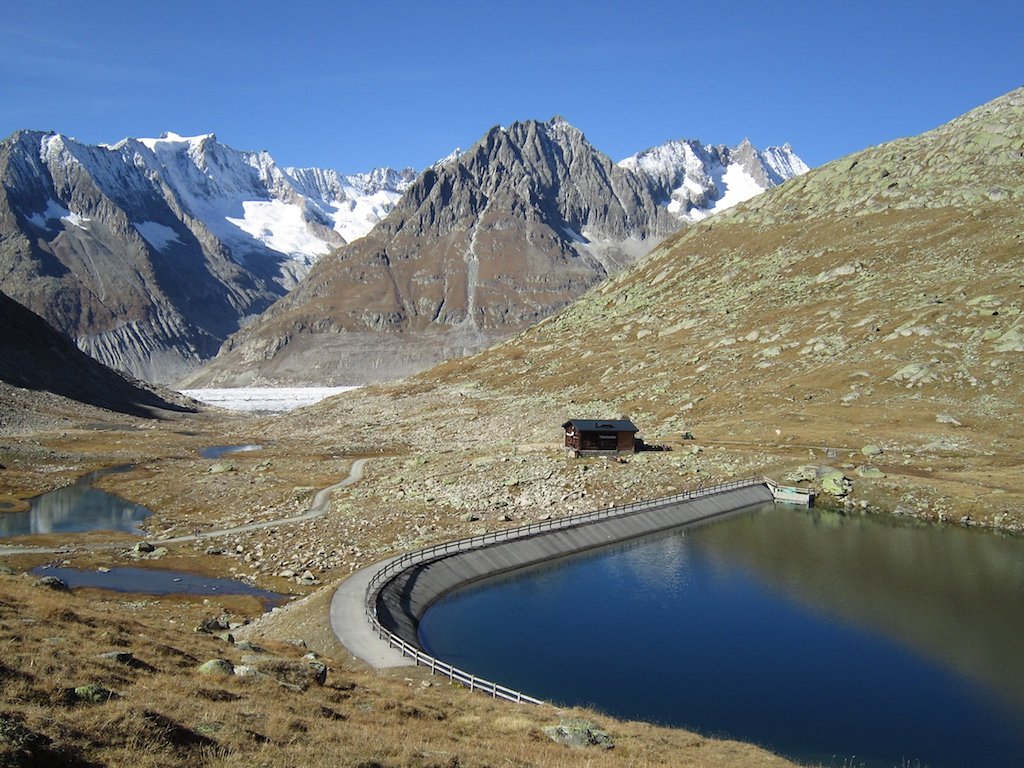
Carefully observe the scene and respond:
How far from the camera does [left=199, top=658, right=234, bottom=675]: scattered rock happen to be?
27.5 m

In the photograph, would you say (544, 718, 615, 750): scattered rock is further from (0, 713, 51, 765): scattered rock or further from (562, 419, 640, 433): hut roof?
(562, 419, 640, 433): hut roof

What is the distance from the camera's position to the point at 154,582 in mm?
59469

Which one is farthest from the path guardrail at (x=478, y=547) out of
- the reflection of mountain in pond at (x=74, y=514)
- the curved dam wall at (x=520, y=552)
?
the reflection of mountain in pond at (x=74, y=514)

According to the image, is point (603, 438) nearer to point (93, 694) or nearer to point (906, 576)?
point (906, 576)

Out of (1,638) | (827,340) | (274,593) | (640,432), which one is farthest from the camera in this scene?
(827,340)

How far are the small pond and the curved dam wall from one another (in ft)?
30.4

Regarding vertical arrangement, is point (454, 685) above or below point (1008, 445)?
below

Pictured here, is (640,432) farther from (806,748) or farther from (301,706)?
(301,706)

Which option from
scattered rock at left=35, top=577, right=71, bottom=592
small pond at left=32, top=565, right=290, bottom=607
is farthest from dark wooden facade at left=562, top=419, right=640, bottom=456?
scattered rock at left=35, top=577, right=71, bottom=592

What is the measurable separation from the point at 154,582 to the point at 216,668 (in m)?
36.2

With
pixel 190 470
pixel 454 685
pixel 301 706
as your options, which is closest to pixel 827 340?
pixel 190 470

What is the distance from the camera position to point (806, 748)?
118ft

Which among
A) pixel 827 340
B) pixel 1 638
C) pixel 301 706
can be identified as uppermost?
pixel 827 340

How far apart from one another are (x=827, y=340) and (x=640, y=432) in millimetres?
41677
